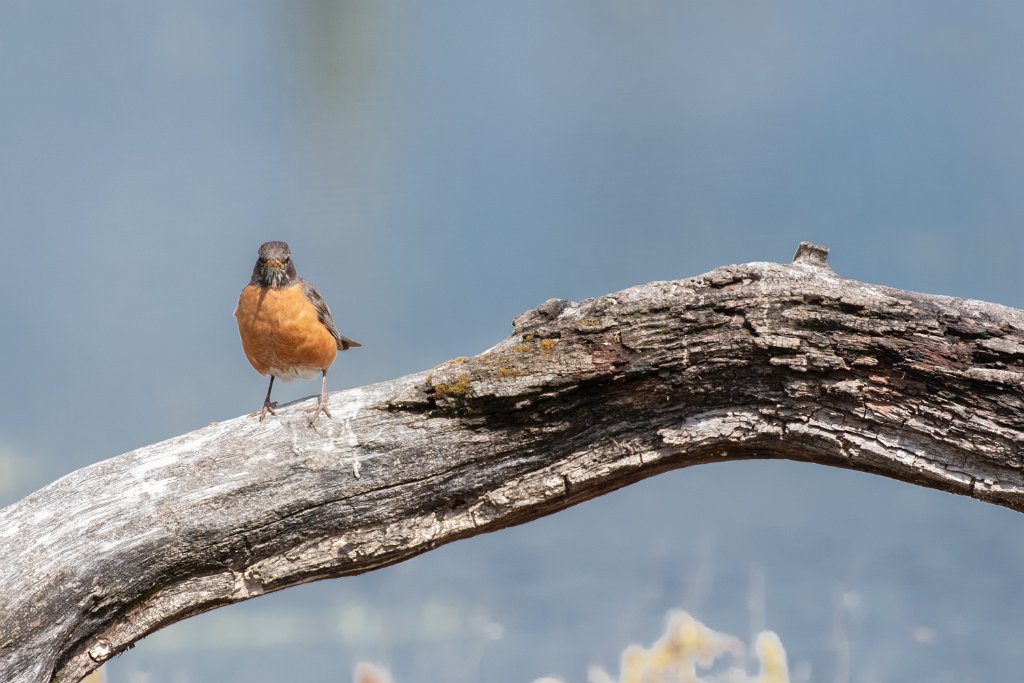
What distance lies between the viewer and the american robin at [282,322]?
578 centimetres

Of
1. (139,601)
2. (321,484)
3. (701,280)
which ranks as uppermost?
(701,280)

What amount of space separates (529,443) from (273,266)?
2719mm

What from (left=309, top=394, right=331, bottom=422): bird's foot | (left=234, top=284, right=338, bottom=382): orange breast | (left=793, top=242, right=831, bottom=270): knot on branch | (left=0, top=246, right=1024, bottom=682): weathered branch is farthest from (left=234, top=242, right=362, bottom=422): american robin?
(left=793, top=242, right=831, bottom=270): knot on branch

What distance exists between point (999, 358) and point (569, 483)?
2.13 metres

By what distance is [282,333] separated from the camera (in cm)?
577

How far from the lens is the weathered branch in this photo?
3.87 meters

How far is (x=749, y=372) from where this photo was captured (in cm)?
400

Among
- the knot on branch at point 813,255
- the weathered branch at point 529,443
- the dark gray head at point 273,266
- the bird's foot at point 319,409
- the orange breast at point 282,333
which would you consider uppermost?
the dark gray head at point 273,266

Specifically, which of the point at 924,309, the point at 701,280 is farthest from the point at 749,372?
the point at 924,309

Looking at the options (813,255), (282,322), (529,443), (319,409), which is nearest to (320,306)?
(282,322)

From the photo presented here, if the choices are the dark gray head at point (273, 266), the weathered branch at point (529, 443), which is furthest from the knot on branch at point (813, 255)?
the dark gray head at point (273, 266)

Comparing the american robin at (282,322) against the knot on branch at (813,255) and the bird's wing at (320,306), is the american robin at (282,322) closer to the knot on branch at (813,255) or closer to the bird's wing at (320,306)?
the bird's wing at (320,306)

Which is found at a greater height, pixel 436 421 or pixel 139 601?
pixel 436 421

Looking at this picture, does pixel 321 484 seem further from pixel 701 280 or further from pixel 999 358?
pixel 999 358
